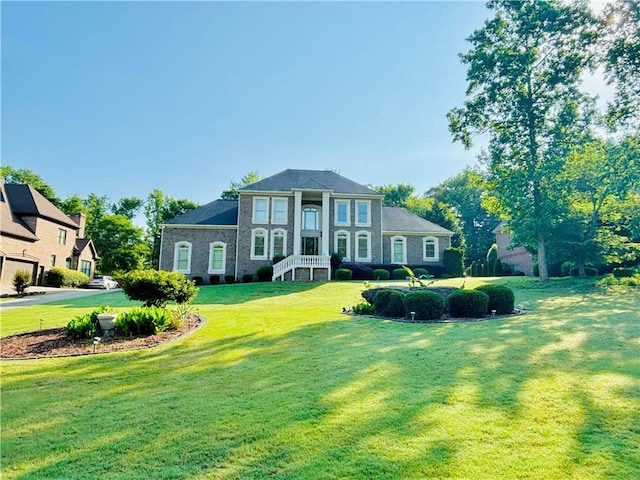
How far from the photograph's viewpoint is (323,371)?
5.92m

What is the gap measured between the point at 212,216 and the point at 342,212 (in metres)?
10.5

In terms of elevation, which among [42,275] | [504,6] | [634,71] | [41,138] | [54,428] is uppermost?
[504,6]

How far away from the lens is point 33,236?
30781 millimetres

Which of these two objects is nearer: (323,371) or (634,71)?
(323,371)

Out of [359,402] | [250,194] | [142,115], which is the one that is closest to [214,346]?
[359,402]

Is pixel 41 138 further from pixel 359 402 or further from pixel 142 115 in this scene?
pixel 359 402

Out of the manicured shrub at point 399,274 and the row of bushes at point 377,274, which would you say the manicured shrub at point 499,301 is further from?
the manicured shrub at point 399,274

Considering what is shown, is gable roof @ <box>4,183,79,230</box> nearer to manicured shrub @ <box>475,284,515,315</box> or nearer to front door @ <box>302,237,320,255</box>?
front door @ <box>302,237,320,255</box>

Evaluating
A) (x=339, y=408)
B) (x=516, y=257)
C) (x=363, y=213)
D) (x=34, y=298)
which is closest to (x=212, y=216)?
(x=363, y=213)

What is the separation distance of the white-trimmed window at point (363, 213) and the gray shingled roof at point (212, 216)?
383 inches

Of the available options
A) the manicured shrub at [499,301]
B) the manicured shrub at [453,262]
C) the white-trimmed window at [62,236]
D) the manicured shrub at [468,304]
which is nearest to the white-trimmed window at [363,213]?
the manicured shrub at [453,262]

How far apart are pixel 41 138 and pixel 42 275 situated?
70.8 feet

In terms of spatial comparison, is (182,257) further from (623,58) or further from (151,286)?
(623,58)

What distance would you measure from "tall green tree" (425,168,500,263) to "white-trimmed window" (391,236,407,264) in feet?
86.8
